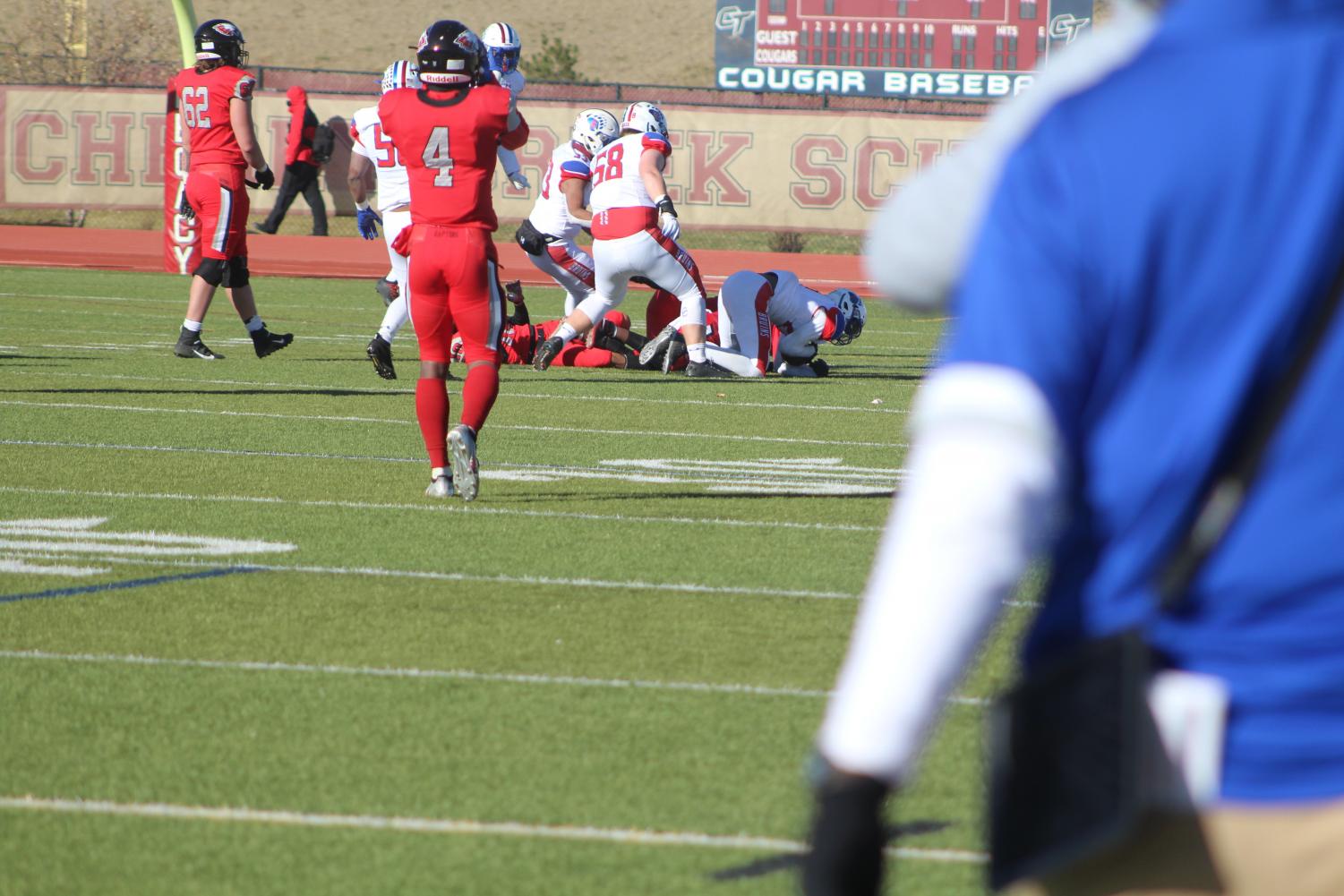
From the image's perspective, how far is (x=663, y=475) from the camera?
9.67 metres

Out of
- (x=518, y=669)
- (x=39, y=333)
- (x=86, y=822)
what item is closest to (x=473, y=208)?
(x=518, y=669)

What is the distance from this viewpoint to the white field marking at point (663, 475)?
942 centimetres

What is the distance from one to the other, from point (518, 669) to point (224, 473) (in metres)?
4.11

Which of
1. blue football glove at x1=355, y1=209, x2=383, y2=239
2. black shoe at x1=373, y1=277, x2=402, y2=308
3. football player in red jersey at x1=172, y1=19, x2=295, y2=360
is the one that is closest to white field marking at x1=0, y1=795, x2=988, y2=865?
football player in red jersey at x1=172, y1=19, x2=295, y2=360

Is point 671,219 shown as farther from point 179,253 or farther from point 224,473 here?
Result: point 179,253

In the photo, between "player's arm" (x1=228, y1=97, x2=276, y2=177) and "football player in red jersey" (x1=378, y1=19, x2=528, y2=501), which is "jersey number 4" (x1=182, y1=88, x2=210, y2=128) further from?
"football player in red jersey" (x1=378, y1=19, x2=528, y2=501)

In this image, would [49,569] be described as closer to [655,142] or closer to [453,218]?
[453,218]

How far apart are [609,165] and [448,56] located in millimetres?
5998

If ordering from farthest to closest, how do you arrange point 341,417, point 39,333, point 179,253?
point 179,253 → point 39,333 → point 341,417

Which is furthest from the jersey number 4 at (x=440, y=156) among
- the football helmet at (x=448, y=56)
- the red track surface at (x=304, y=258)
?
the red track surface at (x=304, y=258)

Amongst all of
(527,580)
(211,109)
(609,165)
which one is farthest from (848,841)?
(211,109)

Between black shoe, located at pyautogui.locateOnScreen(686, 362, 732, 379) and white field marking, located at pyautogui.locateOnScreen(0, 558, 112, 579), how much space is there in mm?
8051

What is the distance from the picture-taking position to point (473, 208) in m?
8.40

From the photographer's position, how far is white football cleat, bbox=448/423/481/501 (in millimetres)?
8320
